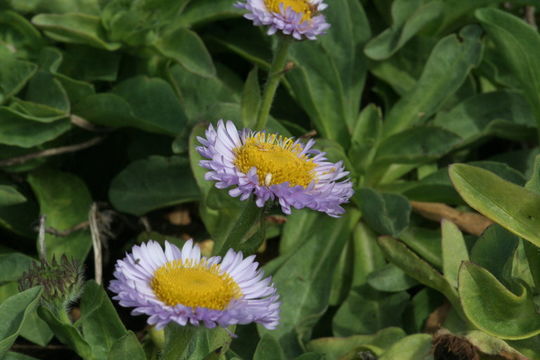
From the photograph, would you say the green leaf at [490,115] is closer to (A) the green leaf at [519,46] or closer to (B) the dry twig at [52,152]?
(A) the green leaf at [519,46]

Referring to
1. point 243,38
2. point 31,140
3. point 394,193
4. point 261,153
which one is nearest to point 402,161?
A: point 394,193

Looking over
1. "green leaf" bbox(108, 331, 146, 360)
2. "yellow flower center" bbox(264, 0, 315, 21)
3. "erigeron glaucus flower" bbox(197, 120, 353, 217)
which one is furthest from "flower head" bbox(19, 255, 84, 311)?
"yellow flower center" bbox(264, 0, 315, 21)

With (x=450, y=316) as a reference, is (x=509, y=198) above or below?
above

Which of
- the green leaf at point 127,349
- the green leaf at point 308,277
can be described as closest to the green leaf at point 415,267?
the green leaf at point 308,277

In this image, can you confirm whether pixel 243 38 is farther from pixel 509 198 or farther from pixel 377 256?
pixel 509 198

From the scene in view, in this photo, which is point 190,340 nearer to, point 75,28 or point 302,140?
point 302,140

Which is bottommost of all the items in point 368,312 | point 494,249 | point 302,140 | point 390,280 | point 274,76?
point 368,312

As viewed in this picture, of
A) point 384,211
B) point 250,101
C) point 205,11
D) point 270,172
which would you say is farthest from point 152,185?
point 270,172

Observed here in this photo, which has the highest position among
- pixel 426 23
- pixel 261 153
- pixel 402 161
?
pixel 261 153
